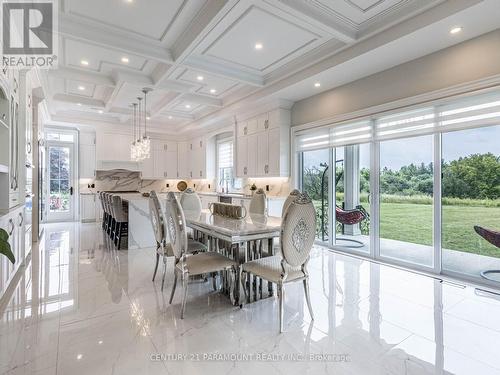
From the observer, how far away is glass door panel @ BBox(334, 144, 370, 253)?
4602mm

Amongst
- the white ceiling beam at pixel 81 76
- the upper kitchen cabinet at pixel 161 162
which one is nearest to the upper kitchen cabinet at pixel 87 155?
the upper kitchen cabinet at pixel 161 162

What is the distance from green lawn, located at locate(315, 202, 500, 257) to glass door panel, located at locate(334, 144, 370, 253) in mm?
370

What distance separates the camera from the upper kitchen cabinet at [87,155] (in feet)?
27.1

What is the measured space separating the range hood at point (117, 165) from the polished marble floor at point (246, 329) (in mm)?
5244

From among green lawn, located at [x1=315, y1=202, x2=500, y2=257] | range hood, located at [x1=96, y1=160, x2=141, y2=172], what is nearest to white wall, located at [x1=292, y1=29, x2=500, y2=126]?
green lawn, located at [x1=315, y1=202, x2=500, y2=257]

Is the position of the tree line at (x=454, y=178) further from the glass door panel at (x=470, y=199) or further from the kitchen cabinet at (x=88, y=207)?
the kitchen cabinet at (x=88, y=207)

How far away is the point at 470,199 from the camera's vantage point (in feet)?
11.2

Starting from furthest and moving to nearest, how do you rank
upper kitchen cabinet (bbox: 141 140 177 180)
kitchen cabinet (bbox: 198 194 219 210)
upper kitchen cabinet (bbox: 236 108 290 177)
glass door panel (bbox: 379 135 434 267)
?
upper kitchen cabinet (bbox: 141 140 177 180) → kitchen cabinet (bbox: 198 194 219 210) → upper kitchen cabinet (bbox: 236 108 290 177) → glass door panel (bbox: 379 135 434 267)

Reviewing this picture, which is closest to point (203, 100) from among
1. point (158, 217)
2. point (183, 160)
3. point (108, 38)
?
point (108, 38)

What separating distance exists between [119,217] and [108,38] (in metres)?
2.92

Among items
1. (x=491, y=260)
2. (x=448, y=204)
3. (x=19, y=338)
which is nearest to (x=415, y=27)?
(x=448, y=204)

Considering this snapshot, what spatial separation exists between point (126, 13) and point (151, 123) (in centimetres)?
559

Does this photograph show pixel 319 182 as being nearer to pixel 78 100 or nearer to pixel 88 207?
pixel 78 100

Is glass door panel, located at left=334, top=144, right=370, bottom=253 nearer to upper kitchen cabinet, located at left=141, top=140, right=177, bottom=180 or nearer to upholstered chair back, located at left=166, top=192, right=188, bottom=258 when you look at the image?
upholstered chair back, located at left=166, top=192, right=188, bottom=258
